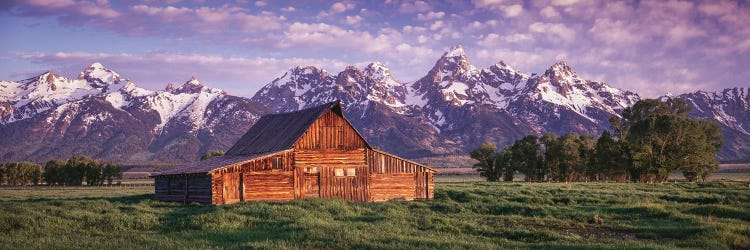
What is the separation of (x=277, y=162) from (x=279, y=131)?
22.8 feet

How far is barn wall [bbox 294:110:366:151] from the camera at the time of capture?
4342 cm

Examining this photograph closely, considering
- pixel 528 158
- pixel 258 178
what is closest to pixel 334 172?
pixel 258 178

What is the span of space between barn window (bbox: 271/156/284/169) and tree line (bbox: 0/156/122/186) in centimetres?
7679

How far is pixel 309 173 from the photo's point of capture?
4294 centimetres

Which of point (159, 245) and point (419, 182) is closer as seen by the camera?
point (159, 245)

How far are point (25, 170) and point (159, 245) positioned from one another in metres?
111

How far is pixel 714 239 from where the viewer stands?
2027 cm

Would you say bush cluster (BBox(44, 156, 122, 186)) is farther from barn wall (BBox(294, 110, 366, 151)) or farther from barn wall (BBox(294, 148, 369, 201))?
barn wall (BBox(294, 148, 369, 201))

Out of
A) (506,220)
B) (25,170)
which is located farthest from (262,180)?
(25,170)

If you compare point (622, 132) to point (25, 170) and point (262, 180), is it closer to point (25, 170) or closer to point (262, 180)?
point (262, 180)

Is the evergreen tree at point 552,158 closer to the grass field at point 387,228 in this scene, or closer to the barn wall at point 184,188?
the grass field at point 387,228

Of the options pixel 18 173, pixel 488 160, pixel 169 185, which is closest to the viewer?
pixel 169 185

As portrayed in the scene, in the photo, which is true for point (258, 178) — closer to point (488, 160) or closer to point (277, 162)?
point (277, 162)

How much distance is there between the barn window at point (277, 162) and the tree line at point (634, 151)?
46126 mm
